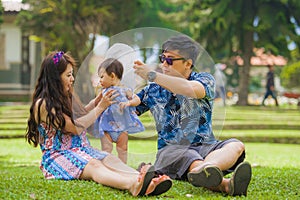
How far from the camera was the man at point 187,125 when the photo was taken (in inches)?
168

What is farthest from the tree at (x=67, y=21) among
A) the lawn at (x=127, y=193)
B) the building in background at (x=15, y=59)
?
the lawn at (x=127, y=193)

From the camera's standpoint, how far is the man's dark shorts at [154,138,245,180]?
15.3 ft

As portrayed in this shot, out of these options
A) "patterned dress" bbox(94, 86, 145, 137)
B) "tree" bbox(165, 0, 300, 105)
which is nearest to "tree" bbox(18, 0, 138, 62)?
"tree" bbox(165, 0, 300, 105)

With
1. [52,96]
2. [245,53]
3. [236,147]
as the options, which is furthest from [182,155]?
[245,53]

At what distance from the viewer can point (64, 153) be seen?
4867 millimetres

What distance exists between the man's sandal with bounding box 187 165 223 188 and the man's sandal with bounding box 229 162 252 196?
0.42 ft

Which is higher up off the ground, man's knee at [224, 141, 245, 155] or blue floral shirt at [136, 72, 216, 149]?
blue floral shirt at [136, 72, 216, 149]

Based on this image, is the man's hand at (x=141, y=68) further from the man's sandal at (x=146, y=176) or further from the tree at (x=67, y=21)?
the tree at (x=67, y=21)

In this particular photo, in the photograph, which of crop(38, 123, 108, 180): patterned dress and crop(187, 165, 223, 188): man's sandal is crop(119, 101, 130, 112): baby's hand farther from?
crop(187, 165, 223, 188): man's sandal

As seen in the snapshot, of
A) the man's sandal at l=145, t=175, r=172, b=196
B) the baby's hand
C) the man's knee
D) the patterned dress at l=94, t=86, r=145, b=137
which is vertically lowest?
the man's sandal at l=145, t=175, r=172, b=196

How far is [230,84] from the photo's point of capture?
46.9 metres

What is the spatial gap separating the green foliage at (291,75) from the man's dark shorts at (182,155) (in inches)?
1022

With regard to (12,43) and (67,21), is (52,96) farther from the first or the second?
(12,43)

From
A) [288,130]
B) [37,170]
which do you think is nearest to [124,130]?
[37,170]
